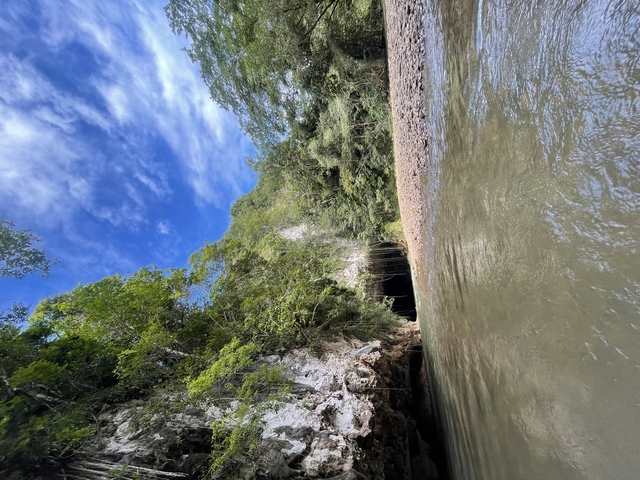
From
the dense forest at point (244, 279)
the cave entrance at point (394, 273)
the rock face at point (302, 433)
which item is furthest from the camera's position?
the cave entrance at point (394, 273)

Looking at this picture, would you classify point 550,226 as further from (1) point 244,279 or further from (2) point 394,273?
(2) point 394,273

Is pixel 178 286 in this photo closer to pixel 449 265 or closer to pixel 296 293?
pixel 296 293

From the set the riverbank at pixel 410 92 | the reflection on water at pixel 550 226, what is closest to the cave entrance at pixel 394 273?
the riverbank at pixel 410 92

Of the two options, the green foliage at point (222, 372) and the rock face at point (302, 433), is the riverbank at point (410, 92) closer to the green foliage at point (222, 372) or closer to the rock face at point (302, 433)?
the rock face at point (302, 433)

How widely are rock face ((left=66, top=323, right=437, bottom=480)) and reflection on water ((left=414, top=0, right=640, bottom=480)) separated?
6.89ft

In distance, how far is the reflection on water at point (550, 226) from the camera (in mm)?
1538

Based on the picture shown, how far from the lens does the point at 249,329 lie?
22.5 feet

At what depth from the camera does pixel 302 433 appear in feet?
16.6

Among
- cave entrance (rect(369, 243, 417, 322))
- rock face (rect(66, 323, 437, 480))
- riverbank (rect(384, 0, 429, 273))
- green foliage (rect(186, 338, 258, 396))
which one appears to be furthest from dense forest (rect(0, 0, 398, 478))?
riverbank (rect(384, 0, 429, 273))

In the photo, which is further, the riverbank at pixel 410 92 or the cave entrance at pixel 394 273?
the cave entrance at pixel 394 273

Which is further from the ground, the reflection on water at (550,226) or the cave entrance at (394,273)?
the cave entrance at (394,273)

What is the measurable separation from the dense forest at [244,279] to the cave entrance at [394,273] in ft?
2.50

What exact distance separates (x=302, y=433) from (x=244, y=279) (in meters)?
3.75

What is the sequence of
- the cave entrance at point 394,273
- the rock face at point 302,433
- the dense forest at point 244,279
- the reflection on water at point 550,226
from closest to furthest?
the reflection on water at point 550,226 → the rock face at point 302,433 → the dense forest at point 244,279 → the cave entrance at point 394,273
